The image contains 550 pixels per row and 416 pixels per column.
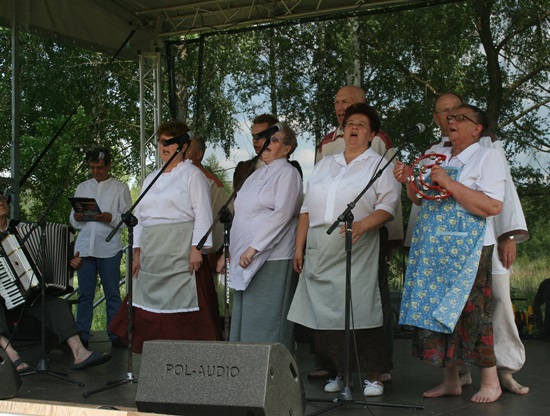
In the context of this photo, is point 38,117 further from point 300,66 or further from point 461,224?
point 461,224

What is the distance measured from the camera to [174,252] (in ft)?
15.1

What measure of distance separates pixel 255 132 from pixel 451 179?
1273mm

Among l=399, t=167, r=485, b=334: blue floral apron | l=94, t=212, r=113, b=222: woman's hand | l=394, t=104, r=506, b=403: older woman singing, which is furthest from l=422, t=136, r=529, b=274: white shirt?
l=94, t=212, r=113, b=222: woman's hand

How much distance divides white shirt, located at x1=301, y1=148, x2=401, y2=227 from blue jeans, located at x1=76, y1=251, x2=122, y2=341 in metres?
2.60

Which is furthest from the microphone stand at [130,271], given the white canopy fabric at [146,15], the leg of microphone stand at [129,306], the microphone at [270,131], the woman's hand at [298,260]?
the white canopy fabric at [146,15]

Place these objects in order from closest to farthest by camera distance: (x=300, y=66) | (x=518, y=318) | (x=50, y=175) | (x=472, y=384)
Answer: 1. (x=472, y=384)
2. (x=518, y=318)
3. (x=300, y=66)
4. (x=50, y=175)

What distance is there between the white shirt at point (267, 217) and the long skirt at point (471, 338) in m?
0.91

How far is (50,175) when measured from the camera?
10.8 meters

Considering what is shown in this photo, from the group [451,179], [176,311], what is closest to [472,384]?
[451,179]

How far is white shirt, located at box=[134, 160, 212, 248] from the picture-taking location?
4609 mm

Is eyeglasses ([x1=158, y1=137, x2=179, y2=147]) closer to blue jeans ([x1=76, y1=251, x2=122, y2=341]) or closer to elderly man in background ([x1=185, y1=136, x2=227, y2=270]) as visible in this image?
elderly man in background ([x1=185, y1=136, x2=227, y2=270])

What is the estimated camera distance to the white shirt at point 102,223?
247 inches

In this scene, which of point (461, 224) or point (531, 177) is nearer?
point (461, 224)

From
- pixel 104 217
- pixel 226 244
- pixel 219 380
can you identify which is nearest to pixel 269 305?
pixel 226 244
